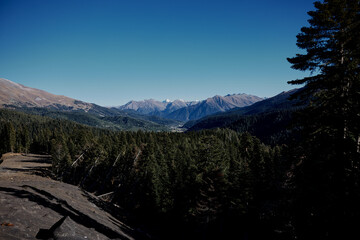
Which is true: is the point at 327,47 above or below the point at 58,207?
above

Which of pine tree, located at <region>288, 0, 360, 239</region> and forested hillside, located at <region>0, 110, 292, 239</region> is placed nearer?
pine tree, located at <region>288, 0, 360, 239</region>

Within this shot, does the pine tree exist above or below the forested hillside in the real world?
above

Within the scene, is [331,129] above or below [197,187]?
above

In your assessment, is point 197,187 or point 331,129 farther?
point 197,187

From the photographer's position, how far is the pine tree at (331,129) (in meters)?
8.84

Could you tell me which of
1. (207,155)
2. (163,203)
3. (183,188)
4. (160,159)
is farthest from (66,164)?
(207,155)

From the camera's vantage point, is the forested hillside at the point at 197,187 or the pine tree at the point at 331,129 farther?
the forested hillside at the point at 197,187

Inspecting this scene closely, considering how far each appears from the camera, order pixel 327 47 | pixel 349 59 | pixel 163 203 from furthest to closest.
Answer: pixel 163 203 → pixel 327 47 → pixel 349 59

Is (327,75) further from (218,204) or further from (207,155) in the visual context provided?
(218,204)

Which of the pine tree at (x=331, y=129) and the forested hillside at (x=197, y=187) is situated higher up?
the pine tree at (x=331, y=129)

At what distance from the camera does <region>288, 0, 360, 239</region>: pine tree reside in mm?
8836

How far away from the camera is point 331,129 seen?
10539 mm

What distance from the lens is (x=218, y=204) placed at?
26.6m

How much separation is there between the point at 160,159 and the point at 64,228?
42.4 meters
